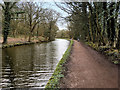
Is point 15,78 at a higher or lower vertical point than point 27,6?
lower

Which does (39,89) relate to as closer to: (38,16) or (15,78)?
(15,78)

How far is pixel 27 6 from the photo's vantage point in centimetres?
2241

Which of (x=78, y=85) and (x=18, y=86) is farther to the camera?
(x=18, y=86)

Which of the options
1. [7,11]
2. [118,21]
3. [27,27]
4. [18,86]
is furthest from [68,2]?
[27,27]

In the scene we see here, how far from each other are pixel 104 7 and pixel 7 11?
15080mm

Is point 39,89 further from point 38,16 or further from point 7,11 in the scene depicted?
point 38,16

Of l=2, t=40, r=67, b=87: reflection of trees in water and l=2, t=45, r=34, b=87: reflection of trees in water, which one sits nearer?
l=2, t=40, r=67, b=87: reflection of trees in water

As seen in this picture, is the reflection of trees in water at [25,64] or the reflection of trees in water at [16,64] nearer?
the reflection of trees in water at [25,64]

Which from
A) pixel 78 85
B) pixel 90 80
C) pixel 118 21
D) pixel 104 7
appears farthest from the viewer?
pixel 104 7

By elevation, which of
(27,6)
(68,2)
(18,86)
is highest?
(27,6)

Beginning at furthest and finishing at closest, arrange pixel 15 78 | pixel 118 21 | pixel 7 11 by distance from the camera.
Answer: pixel 7 11, pixel 118 21, pixel 15 78

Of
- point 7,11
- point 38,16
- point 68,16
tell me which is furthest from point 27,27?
point 68,16

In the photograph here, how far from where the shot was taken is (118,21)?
7520 mm

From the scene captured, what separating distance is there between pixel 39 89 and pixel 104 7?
9421 mm
